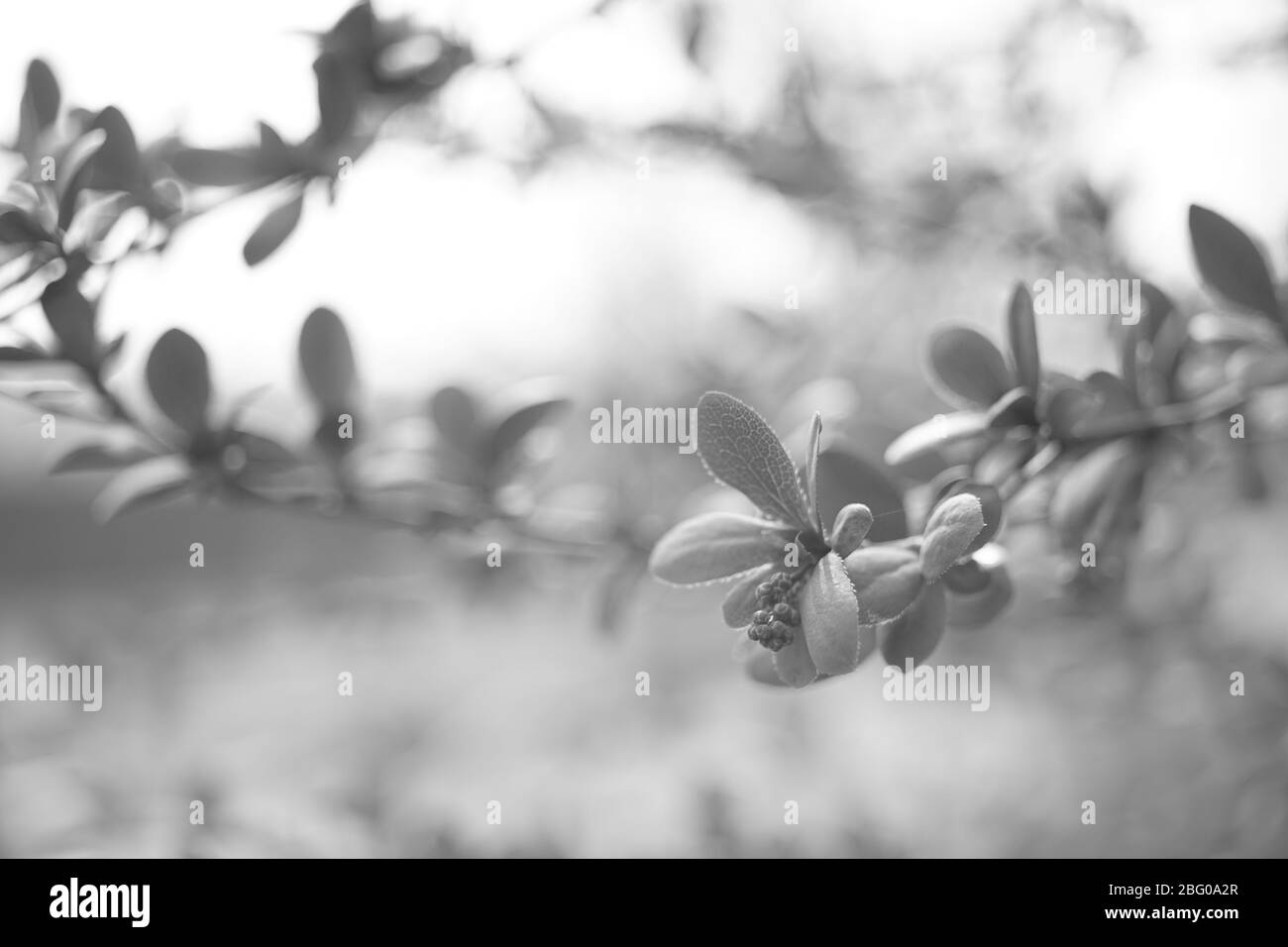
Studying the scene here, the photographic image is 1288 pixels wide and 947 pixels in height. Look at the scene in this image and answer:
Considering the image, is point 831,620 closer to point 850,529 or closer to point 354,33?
point 850,529

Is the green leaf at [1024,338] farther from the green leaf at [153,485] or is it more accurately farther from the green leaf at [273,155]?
the green leaf at [153,485]

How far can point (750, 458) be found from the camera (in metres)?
0.43

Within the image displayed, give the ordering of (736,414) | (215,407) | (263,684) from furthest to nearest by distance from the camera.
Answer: (263,684) → (215,407) → (736,414)

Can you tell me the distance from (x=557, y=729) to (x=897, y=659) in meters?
2.86

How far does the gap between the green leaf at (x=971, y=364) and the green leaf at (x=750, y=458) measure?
16 centimetres

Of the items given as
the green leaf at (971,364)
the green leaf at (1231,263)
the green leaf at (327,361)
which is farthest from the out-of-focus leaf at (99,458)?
the green leaf at (1231,263)

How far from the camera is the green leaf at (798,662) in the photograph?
0.41 metres

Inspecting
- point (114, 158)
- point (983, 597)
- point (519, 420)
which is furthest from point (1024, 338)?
point (114, 158)

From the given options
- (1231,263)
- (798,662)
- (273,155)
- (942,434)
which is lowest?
(798,662)

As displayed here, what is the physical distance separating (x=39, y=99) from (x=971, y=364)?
578 millimetres

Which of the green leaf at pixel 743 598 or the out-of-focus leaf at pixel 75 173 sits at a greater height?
the out-of-focus leaf at pixel 75 173
